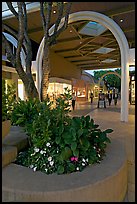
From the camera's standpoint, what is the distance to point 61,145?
2486 millimetres

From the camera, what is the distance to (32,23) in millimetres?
11016

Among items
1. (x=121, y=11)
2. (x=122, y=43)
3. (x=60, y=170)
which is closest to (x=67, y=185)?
(x=60, y=170)

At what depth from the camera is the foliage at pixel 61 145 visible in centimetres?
239

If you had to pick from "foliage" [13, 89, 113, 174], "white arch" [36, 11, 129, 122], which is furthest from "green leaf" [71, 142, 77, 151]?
"white arch" [36, 11, 129, 122]

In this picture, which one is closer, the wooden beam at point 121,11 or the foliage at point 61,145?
the foliage at point 61,145

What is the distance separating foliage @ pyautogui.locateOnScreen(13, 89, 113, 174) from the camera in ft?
7.84

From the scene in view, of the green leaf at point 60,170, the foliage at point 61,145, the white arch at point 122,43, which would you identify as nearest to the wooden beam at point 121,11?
the white arch at point 122,43

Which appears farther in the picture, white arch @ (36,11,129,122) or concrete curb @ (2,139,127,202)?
white arch @ (36,11,129,122)

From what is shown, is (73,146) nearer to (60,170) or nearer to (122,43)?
(60,170)

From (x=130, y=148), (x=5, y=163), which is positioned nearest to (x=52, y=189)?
(x=5, y=163)

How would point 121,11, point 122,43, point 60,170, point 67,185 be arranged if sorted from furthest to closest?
point 121,11
point 122,43
point 60,170
point 67,185

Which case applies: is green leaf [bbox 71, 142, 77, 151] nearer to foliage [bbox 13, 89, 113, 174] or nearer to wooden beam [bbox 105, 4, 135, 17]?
foliage [bbox 13, 89, 113, 174]

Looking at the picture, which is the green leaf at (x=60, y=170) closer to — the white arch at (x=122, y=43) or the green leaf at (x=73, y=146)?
the green leaf at (x=73, y=146)

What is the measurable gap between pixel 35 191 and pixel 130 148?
2.74 meters
